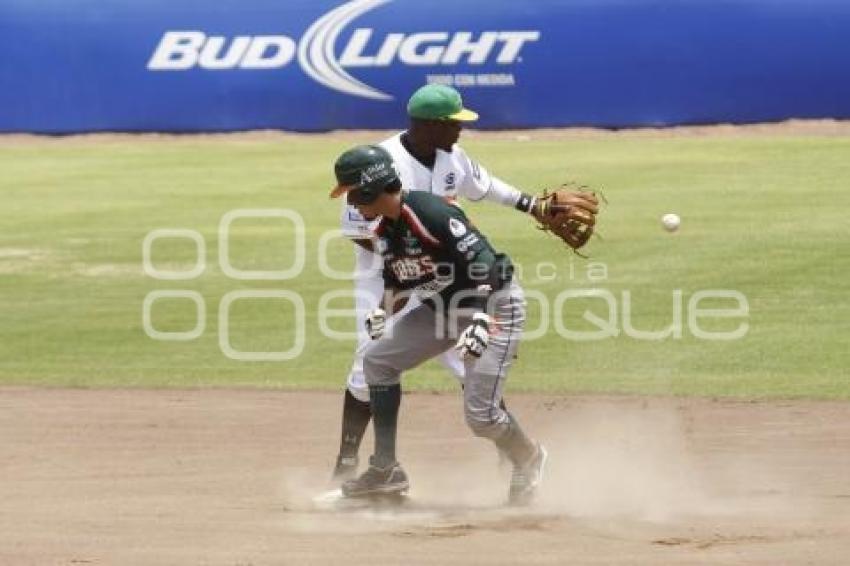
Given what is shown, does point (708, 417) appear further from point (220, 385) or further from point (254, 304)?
point (254, 304)

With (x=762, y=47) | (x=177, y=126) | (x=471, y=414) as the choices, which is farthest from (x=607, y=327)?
(x=177, y=126)

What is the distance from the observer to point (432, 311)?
8633mm

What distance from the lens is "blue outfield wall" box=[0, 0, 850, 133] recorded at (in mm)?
24984

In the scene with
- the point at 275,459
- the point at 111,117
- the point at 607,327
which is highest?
the point at 111,117

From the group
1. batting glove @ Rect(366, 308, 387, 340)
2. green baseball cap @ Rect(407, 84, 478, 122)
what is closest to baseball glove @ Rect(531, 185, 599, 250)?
green baseball cap @ Rect(407, 84, 478, 122)

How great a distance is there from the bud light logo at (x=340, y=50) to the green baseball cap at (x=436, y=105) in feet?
56.1

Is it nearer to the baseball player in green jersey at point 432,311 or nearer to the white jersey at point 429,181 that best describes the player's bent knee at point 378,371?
the baseball player in green jersey at point 432,311

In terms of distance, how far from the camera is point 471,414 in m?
8.59

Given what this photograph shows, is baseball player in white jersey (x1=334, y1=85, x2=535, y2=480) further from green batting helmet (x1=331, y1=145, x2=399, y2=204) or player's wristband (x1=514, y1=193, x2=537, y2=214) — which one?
green batting helmet (x1=331, y1=145, x2=399, y2=204)

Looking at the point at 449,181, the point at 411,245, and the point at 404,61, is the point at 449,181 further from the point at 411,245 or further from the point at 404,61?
the point at 404,61

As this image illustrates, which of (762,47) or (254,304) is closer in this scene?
(254,304)

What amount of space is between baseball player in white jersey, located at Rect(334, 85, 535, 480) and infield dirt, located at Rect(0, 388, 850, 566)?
44 centimetres

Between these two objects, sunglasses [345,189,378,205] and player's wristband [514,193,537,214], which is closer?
sunglasses [345,189,378,205]

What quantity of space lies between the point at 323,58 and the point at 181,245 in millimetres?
7443
